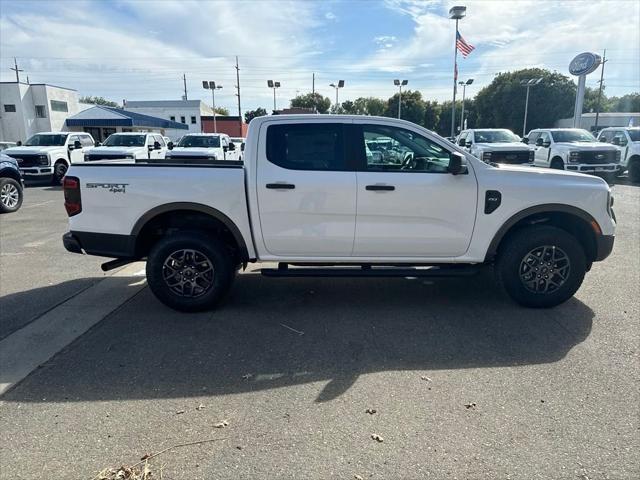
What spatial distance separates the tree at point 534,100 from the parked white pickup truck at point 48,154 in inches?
2405

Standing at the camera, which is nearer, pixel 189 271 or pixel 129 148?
pixel 189 271

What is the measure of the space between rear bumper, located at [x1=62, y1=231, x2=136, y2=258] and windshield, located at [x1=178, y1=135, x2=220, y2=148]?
1299 cm

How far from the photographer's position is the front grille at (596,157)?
15641 mm

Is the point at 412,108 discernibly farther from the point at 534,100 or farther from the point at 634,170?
the point at 634,170

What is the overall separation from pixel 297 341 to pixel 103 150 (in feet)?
47.2

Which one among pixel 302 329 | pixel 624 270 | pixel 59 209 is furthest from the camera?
pixel 59 209

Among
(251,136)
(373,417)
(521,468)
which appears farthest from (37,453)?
(251,136)

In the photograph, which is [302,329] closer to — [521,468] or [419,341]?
[419,341]

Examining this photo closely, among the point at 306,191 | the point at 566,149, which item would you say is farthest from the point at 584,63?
the point at 306,191

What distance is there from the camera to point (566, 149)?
1584 centimetres

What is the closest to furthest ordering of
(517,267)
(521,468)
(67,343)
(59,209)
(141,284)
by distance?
(521,468) → (67,343) → (517,267) → (141,284) → (59,209)

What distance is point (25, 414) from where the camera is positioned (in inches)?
119

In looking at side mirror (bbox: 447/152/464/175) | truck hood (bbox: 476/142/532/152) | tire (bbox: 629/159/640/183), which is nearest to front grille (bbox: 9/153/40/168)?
truck hood (bbox: 476/142/532/152)

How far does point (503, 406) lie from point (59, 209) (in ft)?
39.6
